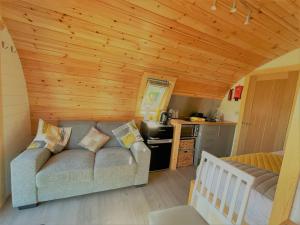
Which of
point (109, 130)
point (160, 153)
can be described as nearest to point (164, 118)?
point (160, 153)

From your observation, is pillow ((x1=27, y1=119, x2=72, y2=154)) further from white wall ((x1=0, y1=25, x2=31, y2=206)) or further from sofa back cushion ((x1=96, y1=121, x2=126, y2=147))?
sofa back cushion ((x1=96, y1=121, x2=126, y2=147))

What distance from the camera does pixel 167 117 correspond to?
2930mm

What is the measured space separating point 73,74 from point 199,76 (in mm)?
2236

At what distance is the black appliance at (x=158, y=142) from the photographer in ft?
8.60

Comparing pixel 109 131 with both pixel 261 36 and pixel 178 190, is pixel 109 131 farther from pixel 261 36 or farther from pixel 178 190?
pixel 261 36

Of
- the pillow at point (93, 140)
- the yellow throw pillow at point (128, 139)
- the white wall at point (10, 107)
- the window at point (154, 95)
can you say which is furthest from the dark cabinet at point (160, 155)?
the white wall at point (10, 107)

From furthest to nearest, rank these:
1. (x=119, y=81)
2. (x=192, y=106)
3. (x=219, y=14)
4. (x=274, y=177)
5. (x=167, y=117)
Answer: (x=192, y=106) < (x=167, y=117) < (x=119, y=81) < (x=219, y=14) < (x=274, y=177)

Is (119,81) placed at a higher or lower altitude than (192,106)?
higher

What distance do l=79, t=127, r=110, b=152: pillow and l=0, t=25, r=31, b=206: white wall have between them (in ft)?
2.65

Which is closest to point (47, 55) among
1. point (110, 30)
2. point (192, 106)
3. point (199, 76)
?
point (110, 30)

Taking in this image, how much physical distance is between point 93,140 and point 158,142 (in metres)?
1.10

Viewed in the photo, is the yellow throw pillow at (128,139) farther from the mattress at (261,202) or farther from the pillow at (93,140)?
the mattress at (261,202)

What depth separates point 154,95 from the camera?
301cm

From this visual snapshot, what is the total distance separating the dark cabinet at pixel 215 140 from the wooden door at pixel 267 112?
0.24 metres
